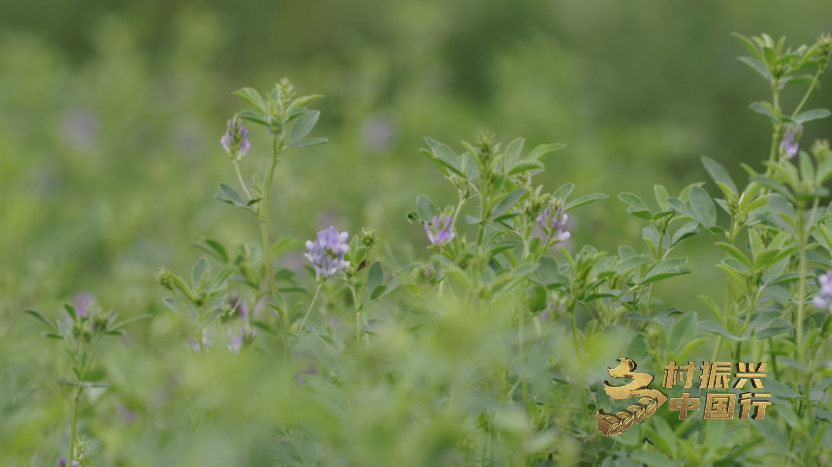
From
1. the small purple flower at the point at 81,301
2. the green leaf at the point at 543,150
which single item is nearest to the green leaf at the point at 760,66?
the green leaf at the point at 543,150

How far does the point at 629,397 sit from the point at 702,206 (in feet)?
0.94

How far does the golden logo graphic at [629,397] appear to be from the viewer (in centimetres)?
77

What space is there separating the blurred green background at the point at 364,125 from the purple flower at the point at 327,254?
386 millimetres

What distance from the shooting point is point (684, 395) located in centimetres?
78

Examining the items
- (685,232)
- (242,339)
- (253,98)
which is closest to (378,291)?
(242,339)

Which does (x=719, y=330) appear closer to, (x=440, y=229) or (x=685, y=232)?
(x=685, y=232)

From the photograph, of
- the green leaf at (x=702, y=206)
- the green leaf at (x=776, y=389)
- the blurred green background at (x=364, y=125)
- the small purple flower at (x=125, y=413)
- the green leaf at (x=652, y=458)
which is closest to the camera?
the green leaf at (x=652, y=458)

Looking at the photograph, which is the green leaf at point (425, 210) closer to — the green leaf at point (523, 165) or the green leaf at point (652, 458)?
the green leaf at point (523, 165)

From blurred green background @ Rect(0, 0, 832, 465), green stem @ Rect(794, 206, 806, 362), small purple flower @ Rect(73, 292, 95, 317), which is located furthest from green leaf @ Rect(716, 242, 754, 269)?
small purple flower @ Rect(73, 292, 95, 317)

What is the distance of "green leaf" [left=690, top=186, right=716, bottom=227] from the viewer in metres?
0.90

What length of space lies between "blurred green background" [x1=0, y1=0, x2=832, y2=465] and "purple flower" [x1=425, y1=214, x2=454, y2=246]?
48 cm

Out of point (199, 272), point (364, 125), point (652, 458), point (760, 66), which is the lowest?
point (652, 458)

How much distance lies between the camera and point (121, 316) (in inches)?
72.6

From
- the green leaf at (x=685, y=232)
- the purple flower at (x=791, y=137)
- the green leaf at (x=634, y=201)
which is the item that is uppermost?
the purple flower at (x=791, y=137)
